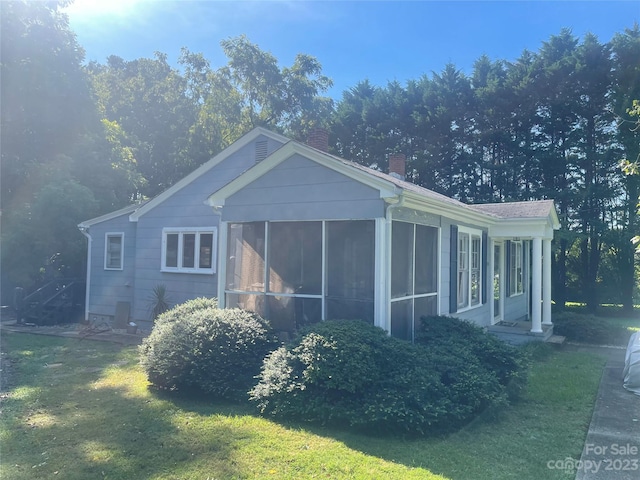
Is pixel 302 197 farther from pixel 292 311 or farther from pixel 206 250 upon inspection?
pixel 206 250

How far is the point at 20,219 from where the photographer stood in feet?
49.4

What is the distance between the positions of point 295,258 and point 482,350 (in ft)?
10.9

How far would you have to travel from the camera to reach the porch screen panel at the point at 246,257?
8242 millimetres

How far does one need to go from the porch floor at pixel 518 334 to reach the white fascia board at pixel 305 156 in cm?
554

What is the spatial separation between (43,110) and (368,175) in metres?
13.8

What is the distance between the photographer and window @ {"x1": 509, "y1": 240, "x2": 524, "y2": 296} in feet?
45.3

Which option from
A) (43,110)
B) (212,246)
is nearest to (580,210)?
(212,246)

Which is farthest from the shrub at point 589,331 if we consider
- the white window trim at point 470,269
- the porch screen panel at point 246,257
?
the porch screen panel at point 246,257

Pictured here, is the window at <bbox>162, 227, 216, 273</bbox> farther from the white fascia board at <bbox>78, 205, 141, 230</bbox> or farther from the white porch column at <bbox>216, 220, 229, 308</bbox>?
the white porch column at <bbox>216, 220, 229, 308</bbox>

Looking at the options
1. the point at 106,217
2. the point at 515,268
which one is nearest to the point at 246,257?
the point at 106,217

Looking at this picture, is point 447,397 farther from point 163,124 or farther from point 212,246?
point 163,124

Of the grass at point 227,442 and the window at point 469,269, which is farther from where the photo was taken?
the window at point 469,269

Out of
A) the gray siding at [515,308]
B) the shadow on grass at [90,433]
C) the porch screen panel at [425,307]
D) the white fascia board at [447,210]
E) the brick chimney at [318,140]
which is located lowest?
the shadow on grass at [90,433]

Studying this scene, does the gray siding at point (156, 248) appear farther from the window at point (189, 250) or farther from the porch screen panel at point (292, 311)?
the porch screen panel at point (292, 311)
